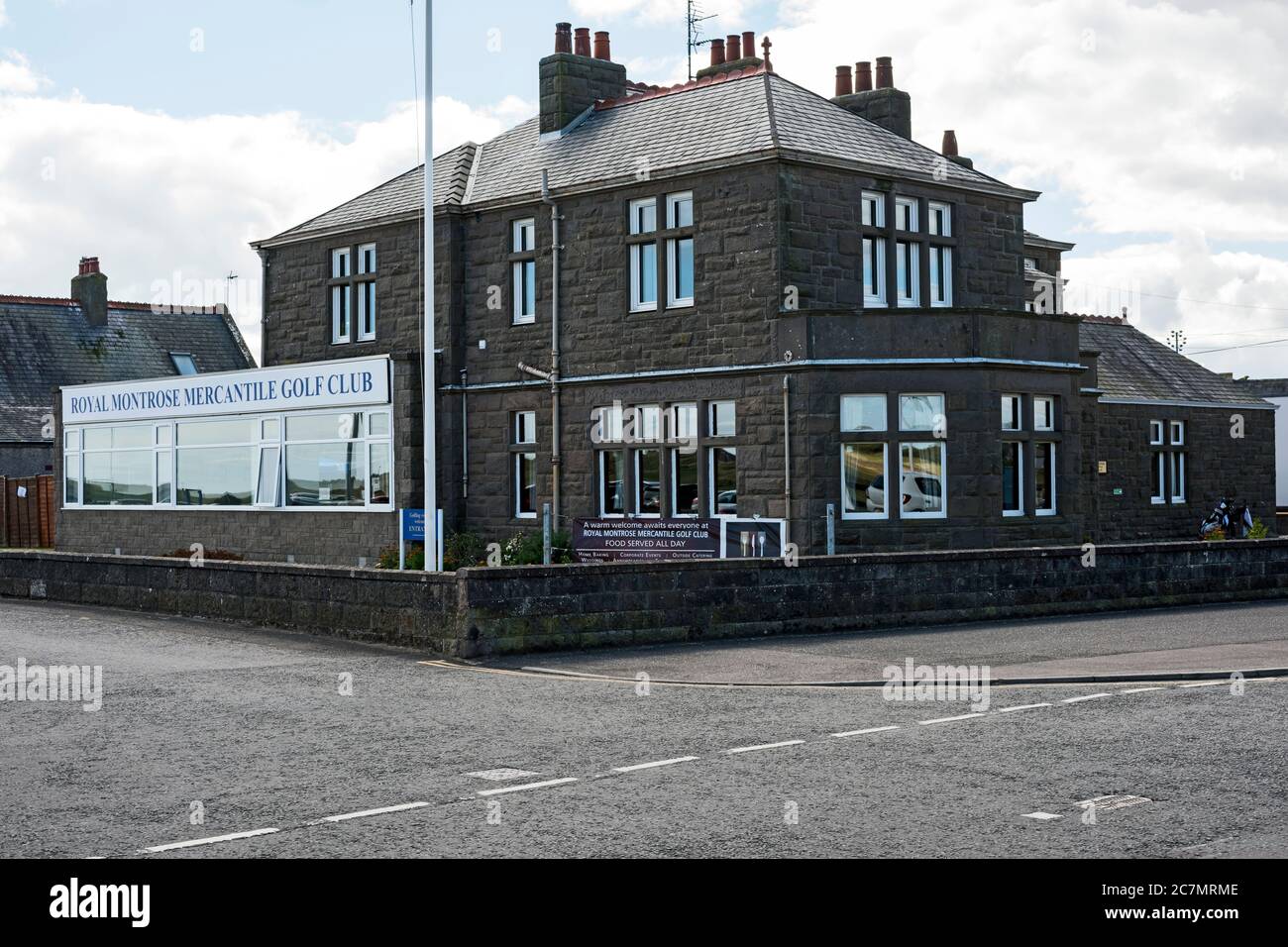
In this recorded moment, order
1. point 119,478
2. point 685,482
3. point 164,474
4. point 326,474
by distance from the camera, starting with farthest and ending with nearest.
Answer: point 119,478 → point 164,474 → point 326,474 → point 685,482

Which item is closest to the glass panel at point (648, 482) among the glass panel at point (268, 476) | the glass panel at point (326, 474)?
the glass panel at point (326, 474)

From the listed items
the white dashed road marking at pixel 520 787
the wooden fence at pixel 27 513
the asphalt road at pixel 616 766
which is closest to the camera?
the asphalt road at pixel 616 766

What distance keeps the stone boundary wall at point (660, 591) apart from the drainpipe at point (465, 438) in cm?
829

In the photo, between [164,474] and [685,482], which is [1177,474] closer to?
[685,482]

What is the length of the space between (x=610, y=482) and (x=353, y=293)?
301 inches

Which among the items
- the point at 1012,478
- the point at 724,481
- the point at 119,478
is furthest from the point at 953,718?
the point at 119,478

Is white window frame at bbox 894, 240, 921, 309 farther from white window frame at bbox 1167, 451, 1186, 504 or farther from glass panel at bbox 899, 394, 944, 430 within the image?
white window frame at bbox 1167, 451, 1186, 504

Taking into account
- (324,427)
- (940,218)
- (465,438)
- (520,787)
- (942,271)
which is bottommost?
(520,787)

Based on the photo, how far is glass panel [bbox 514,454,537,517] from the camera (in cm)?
2764

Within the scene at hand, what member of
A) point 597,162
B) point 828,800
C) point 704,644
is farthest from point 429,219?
point 828,800

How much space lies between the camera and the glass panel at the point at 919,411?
23750mm

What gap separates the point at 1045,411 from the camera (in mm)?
25156

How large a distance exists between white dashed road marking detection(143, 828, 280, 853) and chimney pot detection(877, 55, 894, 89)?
2468 centimetres

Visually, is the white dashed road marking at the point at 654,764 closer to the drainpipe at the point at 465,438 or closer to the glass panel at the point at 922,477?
the glass panel at the point at 922,477
